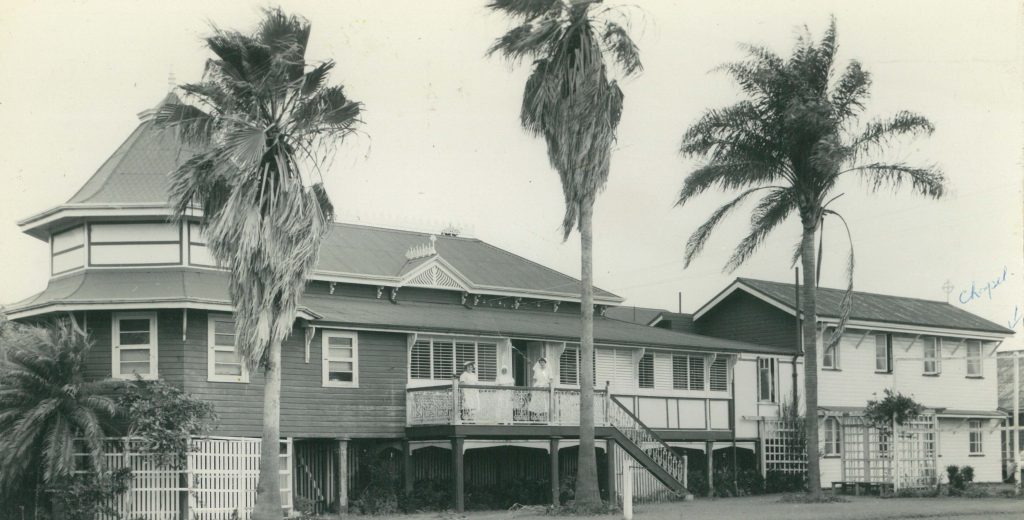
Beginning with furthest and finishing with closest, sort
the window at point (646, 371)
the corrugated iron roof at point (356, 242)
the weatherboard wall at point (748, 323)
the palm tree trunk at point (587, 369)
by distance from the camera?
the weatherboard wall at point (748, 323) < the window at point (646, 371) < the corrugated iron roof at point (356, 242) < the palm tree trunk at point (587, 369)

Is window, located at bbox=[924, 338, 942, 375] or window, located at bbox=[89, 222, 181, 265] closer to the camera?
window, located at bbox=[89, 222, 181, 265]

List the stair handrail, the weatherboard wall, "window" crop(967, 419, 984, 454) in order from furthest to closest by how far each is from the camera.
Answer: "window" crop(967, 419, 984, 454) < the weatherboard wall < the stair handrail

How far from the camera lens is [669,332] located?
41.5 meters

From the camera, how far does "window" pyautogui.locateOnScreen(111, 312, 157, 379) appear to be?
95.1 feet

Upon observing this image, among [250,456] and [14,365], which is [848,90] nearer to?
[250,456]

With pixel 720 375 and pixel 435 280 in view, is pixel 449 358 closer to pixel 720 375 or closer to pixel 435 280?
pixel 435 280

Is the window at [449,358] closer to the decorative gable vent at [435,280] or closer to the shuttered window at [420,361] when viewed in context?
the shuttered window at [420,361]

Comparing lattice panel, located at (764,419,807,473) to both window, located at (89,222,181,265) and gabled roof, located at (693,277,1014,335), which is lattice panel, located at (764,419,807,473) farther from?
window, located at (89,222,181,265)

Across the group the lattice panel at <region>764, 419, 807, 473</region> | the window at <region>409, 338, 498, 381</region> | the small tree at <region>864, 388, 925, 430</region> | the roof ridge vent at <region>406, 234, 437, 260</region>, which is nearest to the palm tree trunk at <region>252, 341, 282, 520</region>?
the window at <region>409, 338, 498, 381</region>

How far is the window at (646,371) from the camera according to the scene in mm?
38688

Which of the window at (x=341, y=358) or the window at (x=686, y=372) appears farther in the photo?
the window at (x=686, y=372)

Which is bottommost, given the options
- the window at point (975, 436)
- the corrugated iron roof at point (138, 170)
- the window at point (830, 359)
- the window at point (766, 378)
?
the window at point (975, 436)

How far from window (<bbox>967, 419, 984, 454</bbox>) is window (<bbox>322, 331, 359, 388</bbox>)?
88.9 feet

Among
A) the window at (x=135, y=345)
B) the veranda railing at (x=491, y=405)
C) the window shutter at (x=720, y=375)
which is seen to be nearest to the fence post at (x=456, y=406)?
the veranda railing at (x=491, y=405)
